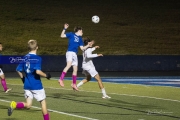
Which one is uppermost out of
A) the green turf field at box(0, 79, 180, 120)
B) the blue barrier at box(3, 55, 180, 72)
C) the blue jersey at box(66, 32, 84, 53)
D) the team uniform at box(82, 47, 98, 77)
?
the blue jersey at box(66, 32, 84, 53)

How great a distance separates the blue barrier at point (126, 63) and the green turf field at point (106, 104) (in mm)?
9816

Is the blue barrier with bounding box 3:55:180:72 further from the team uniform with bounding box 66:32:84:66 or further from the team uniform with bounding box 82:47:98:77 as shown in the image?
the team uniform with bounding box 82:47:98:77

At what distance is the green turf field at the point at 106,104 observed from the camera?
13.2 m

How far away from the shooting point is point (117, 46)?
1431 inches

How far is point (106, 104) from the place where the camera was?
1570 cm

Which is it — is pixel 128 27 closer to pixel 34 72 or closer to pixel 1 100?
pixel 1 100

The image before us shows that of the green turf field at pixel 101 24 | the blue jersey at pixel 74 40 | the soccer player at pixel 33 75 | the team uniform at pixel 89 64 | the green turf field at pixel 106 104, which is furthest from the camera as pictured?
the green turf field at pixel 101 24

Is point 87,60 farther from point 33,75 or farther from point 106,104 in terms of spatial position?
point 33,75

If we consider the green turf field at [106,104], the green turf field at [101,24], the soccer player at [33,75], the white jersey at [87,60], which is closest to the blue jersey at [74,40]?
the white jersey at [87,60]

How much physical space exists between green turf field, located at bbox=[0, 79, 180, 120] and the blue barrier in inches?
386

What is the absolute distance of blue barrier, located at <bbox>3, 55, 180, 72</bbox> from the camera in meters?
31.5

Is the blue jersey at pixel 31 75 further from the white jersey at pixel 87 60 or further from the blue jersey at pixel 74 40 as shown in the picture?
the blue jersey at pixel 74 40

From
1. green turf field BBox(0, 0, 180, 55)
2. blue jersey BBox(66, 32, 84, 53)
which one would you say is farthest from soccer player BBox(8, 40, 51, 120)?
green turf field BBox(0, 0, 180, 55)

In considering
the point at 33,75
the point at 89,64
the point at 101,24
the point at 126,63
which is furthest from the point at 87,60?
the point at 101,24
